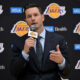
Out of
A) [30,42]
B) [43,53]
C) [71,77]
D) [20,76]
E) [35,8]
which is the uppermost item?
[35,8]

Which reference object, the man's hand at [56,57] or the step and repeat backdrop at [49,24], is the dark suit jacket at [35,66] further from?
the step and repeat backdrop at [49,24]

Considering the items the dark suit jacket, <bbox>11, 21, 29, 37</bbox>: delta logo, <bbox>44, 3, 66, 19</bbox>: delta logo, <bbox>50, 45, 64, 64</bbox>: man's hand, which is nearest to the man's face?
the dark suit jacket

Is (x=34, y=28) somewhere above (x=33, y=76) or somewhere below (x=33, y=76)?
above

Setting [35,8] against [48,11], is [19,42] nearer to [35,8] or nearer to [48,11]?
[35,8]

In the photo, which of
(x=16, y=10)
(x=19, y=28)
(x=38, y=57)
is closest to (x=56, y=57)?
(x=38, y=57)

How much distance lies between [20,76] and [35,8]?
0.57 metres

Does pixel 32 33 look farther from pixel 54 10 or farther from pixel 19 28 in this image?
pixel 54 10

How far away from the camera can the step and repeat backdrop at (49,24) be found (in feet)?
10.2

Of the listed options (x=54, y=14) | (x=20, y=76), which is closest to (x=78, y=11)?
(x=54, y=14)

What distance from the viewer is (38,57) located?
5.40 ft

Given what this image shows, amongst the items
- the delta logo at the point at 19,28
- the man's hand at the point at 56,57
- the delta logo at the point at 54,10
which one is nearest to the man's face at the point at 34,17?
the man's hand at the point at 56,57

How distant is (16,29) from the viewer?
10.2ft

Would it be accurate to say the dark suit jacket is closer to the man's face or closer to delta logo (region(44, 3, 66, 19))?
the man's face

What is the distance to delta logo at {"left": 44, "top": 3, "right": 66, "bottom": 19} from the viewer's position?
3.24 meters
